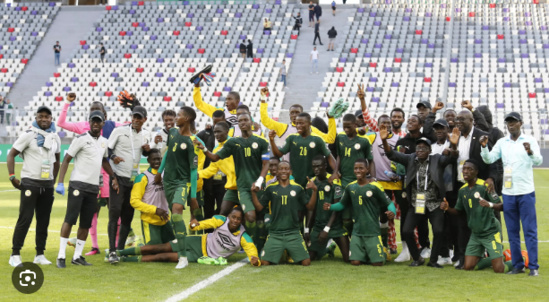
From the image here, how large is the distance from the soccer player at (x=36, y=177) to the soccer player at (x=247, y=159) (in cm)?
214

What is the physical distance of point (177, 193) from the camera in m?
9.77

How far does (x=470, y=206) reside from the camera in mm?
9516

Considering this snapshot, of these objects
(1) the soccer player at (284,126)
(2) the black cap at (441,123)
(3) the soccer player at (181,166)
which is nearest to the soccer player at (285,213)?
A: (3) the soccer player at (181,166)

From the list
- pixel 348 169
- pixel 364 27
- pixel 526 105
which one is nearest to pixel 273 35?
pixel 364 27

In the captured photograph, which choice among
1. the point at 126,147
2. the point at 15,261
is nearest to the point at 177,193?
the point at 126,147

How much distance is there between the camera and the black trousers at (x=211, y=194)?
37.1ft

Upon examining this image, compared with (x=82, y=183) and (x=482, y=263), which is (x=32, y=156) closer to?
(x=82, y=183)

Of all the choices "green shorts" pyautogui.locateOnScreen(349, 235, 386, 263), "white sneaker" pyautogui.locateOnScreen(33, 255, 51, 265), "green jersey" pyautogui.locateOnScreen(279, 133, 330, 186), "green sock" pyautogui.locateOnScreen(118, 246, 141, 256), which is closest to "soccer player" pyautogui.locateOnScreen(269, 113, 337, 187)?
"green jersey" pyautogui.locateOnScreen(279, 133, 330, 186)

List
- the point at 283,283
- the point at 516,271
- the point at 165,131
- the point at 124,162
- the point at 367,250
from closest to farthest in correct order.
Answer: the point at 283,283
the point at 516,271
the point at 367,250
the point at 124,162
the point at 165,131

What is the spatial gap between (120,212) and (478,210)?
4688mm

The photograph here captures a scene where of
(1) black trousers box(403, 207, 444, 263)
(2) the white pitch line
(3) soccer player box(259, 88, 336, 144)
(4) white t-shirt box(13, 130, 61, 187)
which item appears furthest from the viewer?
(3) soccer player box(259, 88, 336, 144)

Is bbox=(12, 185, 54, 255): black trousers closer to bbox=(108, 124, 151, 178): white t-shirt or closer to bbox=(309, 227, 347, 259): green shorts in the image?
bbox=(108, 124, 151, 178): white t-shirt

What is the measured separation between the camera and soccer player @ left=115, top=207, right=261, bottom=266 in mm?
9961

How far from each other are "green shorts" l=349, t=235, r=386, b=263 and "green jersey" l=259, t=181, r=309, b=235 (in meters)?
0.79
